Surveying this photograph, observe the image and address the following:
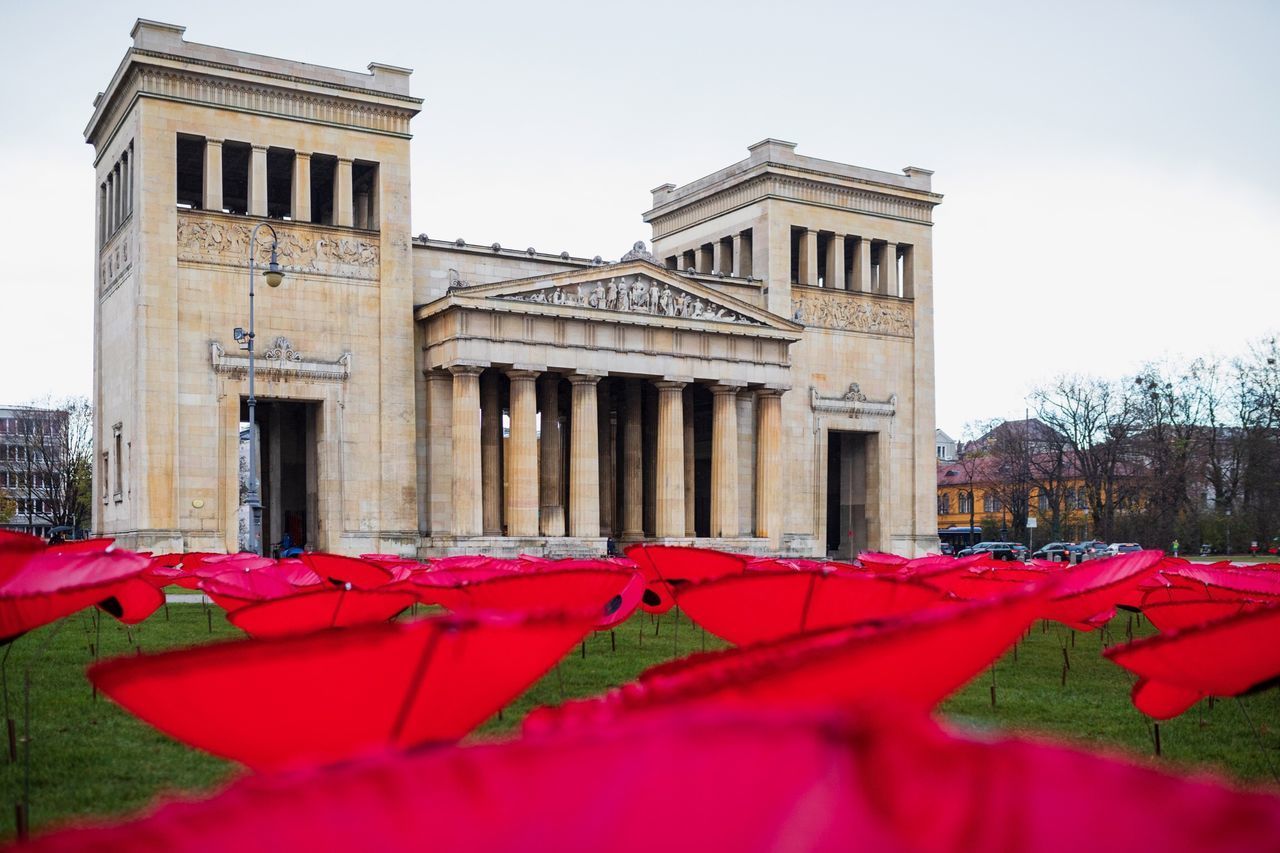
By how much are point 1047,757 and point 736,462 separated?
53709 millimetres

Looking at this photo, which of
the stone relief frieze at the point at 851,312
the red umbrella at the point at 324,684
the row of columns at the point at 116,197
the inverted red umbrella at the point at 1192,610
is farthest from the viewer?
the stone relief frieze at the point at 851,312

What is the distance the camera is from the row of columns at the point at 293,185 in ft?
152

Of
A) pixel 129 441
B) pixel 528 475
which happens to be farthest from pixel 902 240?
pixel 129 441

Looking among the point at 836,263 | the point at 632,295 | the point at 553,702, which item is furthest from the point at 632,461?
the point at 553,702

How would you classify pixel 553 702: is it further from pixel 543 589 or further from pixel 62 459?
pixel 62 459

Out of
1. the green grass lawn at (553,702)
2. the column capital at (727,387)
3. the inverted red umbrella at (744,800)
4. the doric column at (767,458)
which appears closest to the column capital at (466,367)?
the column capital at (727,387)

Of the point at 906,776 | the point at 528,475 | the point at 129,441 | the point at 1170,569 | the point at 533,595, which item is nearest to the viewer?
the point at 906,776

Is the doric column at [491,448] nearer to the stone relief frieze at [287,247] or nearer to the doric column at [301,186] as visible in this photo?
the stone relief frieze at [287,247]

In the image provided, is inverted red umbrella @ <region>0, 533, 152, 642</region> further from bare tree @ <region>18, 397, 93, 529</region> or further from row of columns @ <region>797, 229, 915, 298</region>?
bare tree @ <region>18, 397, 93, 529</region>

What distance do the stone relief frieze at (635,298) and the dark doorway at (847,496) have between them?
427 inches

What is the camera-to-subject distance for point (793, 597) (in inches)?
210

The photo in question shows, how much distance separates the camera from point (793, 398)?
2287 inches

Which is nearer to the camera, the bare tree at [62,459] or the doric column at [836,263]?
the doric column at [836,263]

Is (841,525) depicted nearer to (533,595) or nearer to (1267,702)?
(1267,702)
